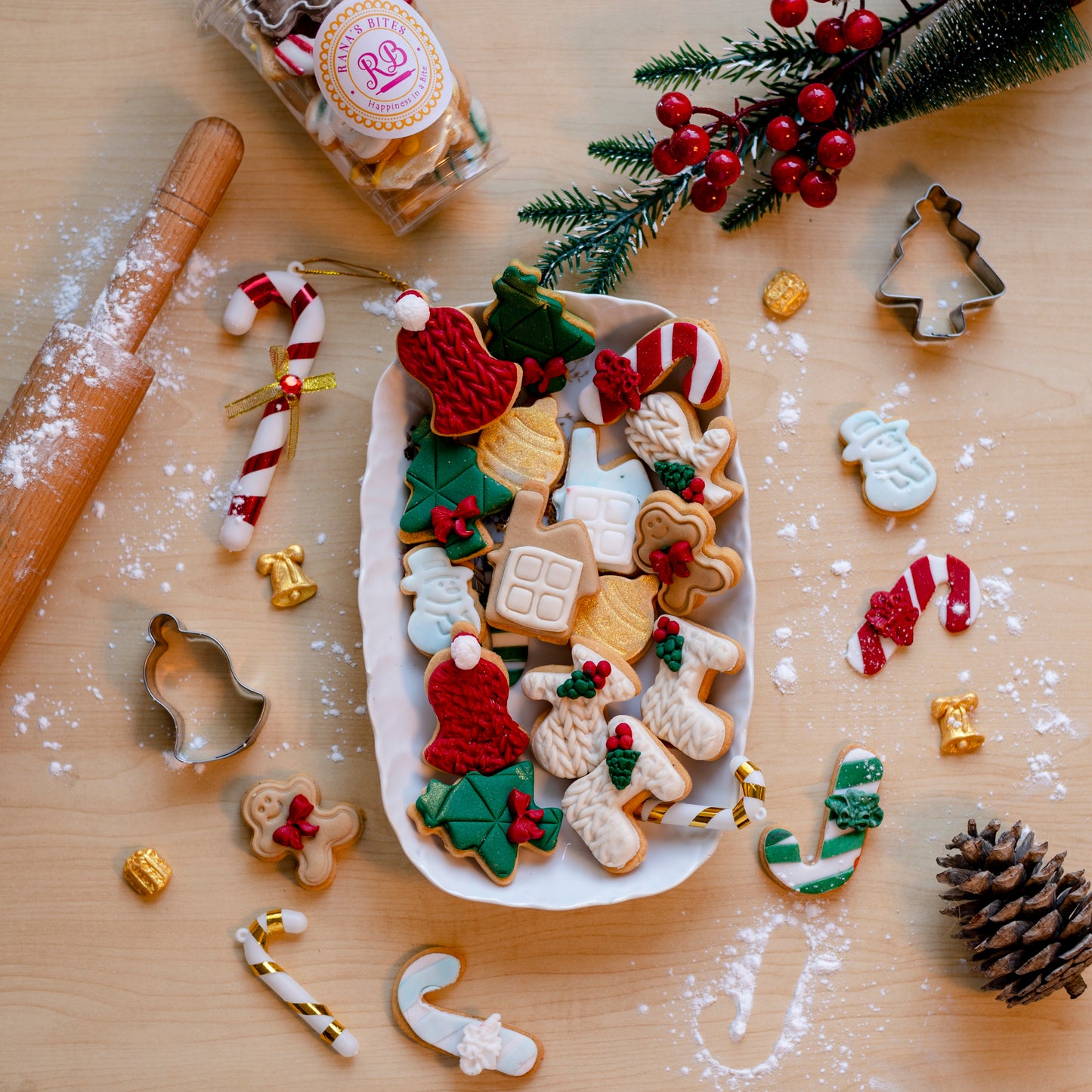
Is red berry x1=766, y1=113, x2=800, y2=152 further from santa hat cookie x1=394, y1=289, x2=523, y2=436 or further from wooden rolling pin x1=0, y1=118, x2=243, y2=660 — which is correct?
wooden rolling pin x1=0, y1=118, x2=243, y2=660

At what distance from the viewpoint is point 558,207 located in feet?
5.18

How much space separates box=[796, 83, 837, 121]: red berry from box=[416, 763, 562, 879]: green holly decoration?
1.11 metres

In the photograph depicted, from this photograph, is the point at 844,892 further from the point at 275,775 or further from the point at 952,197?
the point at 952,197

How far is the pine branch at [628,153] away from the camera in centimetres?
157

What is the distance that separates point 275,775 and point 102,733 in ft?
0.99

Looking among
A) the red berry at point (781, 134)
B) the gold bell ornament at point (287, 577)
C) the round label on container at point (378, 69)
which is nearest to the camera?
the round label on container at point (378, 69)

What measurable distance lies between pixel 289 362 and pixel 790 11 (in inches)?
37.3

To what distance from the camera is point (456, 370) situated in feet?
4.87

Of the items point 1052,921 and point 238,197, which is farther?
point 238,197

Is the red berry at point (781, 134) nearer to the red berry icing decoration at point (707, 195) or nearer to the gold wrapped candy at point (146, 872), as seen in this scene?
the red berry icing decoration at point (707, 195)

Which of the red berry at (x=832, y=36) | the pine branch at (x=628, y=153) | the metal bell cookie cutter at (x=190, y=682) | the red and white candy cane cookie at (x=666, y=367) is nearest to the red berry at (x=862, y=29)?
the red berry at (x=832, y=36)

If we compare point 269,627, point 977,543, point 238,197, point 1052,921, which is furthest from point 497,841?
point 238,197

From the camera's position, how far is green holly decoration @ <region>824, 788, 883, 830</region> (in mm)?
1564

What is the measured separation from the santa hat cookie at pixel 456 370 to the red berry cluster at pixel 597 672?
1.33 ft
